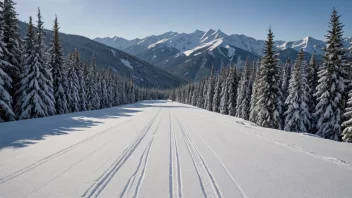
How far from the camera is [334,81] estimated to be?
83.0 feet

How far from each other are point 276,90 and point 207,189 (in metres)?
27.7

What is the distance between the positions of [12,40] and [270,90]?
30.7 metres

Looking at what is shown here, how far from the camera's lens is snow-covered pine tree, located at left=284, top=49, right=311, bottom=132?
100ft

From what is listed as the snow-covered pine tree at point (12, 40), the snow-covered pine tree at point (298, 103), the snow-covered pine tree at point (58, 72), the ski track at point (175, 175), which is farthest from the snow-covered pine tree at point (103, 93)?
the ski track at point (175, 175)

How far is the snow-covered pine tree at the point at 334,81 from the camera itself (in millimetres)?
24875

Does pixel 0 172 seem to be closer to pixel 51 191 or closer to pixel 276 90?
pixel 51 191

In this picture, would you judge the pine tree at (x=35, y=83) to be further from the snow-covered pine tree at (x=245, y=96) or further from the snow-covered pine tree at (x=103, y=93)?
the snow-covered pine tree at (x=245, y=96)

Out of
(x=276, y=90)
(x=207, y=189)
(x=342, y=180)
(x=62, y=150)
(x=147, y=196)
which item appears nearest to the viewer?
(x=147, y=196)

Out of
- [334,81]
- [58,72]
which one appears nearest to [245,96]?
[334,81]

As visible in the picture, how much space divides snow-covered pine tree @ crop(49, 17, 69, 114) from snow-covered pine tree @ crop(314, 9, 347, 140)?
32355 millimetres

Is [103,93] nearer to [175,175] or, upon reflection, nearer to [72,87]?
[72,87]

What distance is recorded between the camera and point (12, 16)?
2400 cm

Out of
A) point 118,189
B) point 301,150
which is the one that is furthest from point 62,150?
point 301,150

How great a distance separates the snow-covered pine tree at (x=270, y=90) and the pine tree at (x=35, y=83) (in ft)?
86.0
